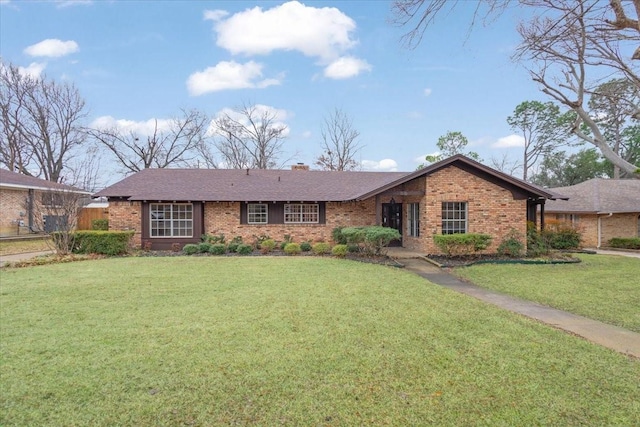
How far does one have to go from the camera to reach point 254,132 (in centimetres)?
3619

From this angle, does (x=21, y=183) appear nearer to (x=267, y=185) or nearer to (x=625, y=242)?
(x=267, y=185)

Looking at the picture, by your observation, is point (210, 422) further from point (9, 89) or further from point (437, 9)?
point (9, 89)

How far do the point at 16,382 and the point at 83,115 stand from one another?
1386 inches

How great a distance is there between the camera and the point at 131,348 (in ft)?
15.9

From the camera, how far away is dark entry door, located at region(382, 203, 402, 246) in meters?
17.7

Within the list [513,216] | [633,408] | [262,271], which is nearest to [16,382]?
[633,408]

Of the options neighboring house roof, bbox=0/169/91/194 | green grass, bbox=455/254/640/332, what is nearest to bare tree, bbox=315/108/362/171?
neighboring house roof, bbox=0/169/91/194

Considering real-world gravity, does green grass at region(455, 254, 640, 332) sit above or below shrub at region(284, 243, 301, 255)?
below

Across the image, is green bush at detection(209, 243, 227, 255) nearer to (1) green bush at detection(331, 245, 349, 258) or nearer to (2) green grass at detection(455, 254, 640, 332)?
(1) green bush at detection(331, 245, 349, 258)

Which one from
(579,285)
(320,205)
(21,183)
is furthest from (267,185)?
(21,183)

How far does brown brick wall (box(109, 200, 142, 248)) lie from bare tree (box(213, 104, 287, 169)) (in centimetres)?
1974

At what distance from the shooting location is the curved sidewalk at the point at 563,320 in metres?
5.27

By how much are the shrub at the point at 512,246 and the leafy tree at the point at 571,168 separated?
90.6ft

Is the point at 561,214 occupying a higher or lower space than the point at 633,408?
higher
